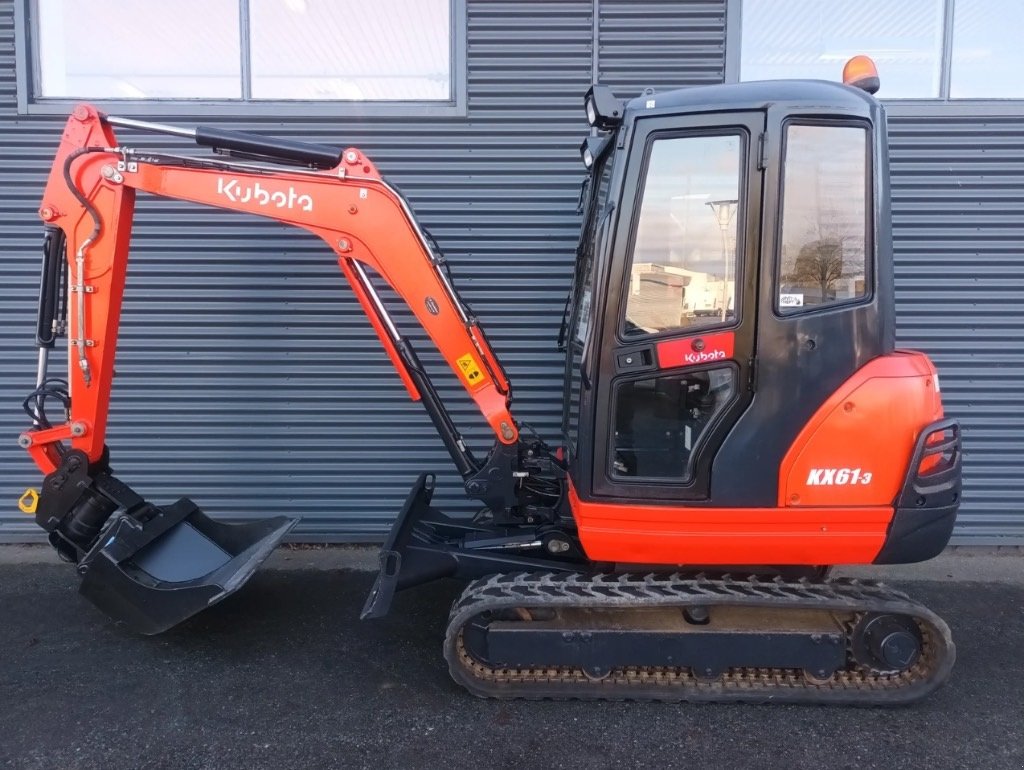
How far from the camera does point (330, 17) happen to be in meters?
5.20

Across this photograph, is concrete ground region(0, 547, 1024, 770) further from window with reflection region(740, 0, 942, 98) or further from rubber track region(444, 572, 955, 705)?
window with reflection region(740, 0, 942, 98)

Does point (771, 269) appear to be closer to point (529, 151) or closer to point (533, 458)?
point (533, 458)

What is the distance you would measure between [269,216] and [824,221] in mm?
2654

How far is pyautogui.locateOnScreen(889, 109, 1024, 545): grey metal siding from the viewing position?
504 centimetres

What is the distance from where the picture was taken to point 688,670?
3359mm

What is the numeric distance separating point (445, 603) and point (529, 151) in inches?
124

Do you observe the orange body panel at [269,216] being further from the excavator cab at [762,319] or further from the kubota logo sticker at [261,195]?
the excavator cab at [762,319]

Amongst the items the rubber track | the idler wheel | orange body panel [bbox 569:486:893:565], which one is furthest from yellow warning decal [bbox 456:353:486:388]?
the idler wheel

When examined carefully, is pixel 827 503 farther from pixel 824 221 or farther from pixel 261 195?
→ pixel 261 195

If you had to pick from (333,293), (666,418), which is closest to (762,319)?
(666,418)

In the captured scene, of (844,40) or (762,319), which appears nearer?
(762,319)

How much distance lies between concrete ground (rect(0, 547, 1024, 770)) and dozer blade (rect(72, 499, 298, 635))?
313 mm

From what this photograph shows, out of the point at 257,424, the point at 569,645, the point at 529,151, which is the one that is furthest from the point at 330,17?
the point at 569,645

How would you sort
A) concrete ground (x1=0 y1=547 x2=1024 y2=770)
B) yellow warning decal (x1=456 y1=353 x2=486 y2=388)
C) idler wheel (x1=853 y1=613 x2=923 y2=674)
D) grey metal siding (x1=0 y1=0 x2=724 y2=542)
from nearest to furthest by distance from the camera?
concrete ground (x1=0 y1=547 x2=1024 y2=770) → idler wheel (x1=853 y1=613 x2=923 y2=674) → yellow warning decal (x1=456 y1=353 x2=486 y2=388) → grey metal siding (x1=0 y1=0 x2=724 y2=542)
